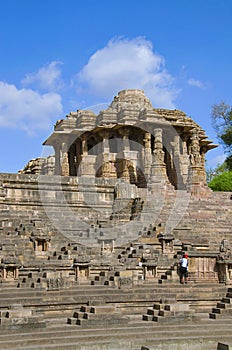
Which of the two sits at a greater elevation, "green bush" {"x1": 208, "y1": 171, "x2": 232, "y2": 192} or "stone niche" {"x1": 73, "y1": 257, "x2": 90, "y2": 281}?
"green bush" {"x1": 208, "y1": 171, "x2": 232, "y2": 192}

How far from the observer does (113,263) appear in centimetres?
1905

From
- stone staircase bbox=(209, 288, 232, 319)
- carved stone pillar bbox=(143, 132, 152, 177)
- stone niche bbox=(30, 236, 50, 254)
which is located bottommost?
stone staircase bbox=(209, 288, 232, 319)

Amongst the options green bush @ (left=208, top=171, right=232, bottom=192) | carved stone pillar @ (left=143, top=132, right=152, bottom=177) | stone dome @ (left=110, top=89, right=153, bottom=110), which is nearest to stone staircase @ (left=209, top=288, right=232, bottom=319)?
carved stone pillar @ (left=143, top=132, right=152, bottom=177)

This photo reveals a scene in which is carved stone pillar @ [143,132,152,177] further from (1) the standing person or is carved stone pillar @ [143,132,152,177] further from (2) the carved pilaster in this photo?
(1) the standing person

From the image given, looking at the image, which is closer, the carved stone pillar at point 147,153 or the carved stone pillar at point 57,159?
the carved stone pillar at point 147,153

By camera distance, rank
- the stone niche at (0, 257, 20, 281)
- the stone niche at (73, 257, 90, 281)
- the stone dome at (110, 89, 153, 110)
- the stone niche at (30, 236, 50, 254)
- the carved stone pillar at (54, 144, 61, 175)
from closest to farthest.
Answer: the stone niche at (0, 257, 20, 281)
the stone niche at (73, 257, 90, 281)
the stone niche at (30, 236, 50, 254)
the stone dome at (110, 89, 153, 110)
the carved stone pillar at (54, 144, 61, 175)

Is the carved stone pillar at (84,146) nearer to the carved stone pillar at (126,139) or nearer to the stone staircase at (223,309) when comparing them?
the carved stone pillar at (126,139)

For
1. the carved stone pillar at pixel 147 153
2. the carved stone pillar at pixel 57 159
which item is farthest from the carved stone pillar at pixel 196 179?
the carved stone pillar at pixel 57 159

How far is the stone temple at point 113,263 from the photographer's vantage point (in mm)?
12984

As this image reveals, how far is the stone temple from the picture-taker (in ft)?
42.6

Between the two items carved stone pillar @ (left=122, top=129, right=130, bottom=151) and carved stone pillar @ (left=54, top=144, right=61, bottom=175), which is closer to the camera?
carved stone pillar @ (left=122, top=129, right=130, bottom=151)

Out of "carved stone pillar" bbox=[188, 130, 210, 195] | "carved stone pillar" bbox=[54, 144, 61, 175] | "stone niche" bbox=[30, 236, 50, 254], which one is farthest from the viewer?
"carved stone pillar" bbox=[54, 144, 61, 175]

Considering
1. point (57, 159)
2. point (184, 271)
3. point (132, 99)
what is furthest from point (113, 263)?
point (132, 99)

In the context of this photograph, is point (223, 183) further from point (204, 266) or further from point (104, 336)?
point (104, 336)
